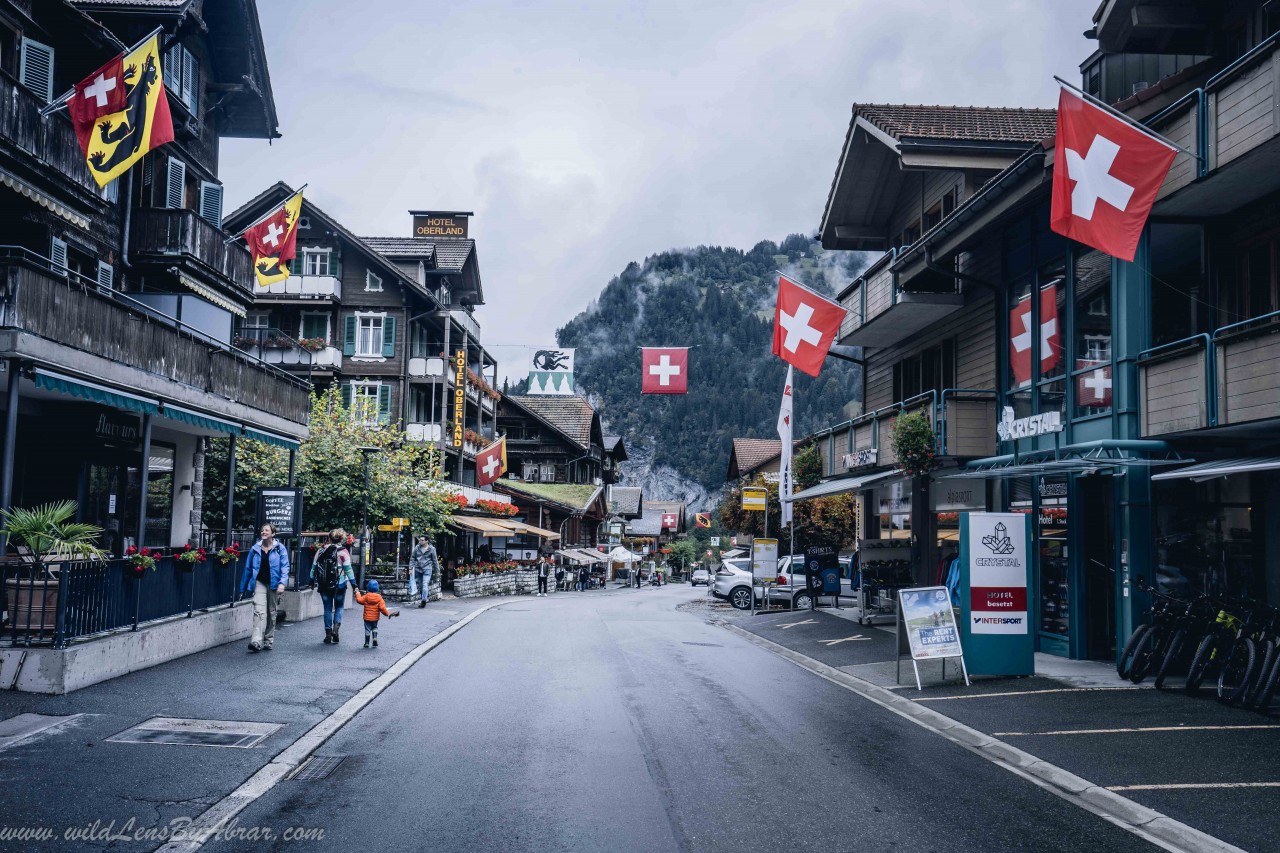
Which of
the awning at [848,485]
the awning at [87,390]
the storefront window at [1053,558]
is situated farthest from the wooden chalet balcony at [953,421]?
the awning at [87,390]

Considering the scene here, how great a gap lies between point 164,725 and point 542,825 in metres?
4.72

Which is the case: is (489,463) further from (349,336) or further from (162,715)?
(162,715)

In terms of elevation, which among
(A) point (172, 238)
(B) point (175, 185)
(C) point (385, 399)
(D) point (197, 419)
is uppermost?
(B) point (175, 185)

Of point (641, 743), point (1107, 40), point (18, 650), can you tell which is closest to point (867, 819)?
point (641, 743)

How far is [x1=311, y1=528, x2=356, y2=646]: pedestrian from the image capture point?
54.2 feet

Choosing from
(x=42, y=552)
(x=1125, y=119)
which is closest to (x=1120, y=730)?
(x=1125, y=119)

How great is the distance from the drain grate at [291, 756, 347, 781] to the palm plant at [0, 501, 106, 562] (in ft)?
15.4

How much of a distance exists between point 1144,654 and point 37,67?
59.7ft

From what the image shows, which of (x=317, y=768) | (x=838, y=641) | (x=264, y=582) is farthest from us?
(x=838, y=641)

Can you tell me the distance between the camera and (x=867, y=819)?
6.95 metres

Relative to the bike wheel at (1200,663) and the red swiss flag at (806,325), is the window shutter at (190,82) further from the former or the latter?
the bike wheel at (1200,663)

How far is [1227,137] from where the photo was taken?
40.1ft

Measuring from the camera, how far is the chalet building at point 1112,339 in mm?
12719

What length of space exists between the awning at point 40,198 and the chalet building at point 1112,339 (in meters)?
14.1
